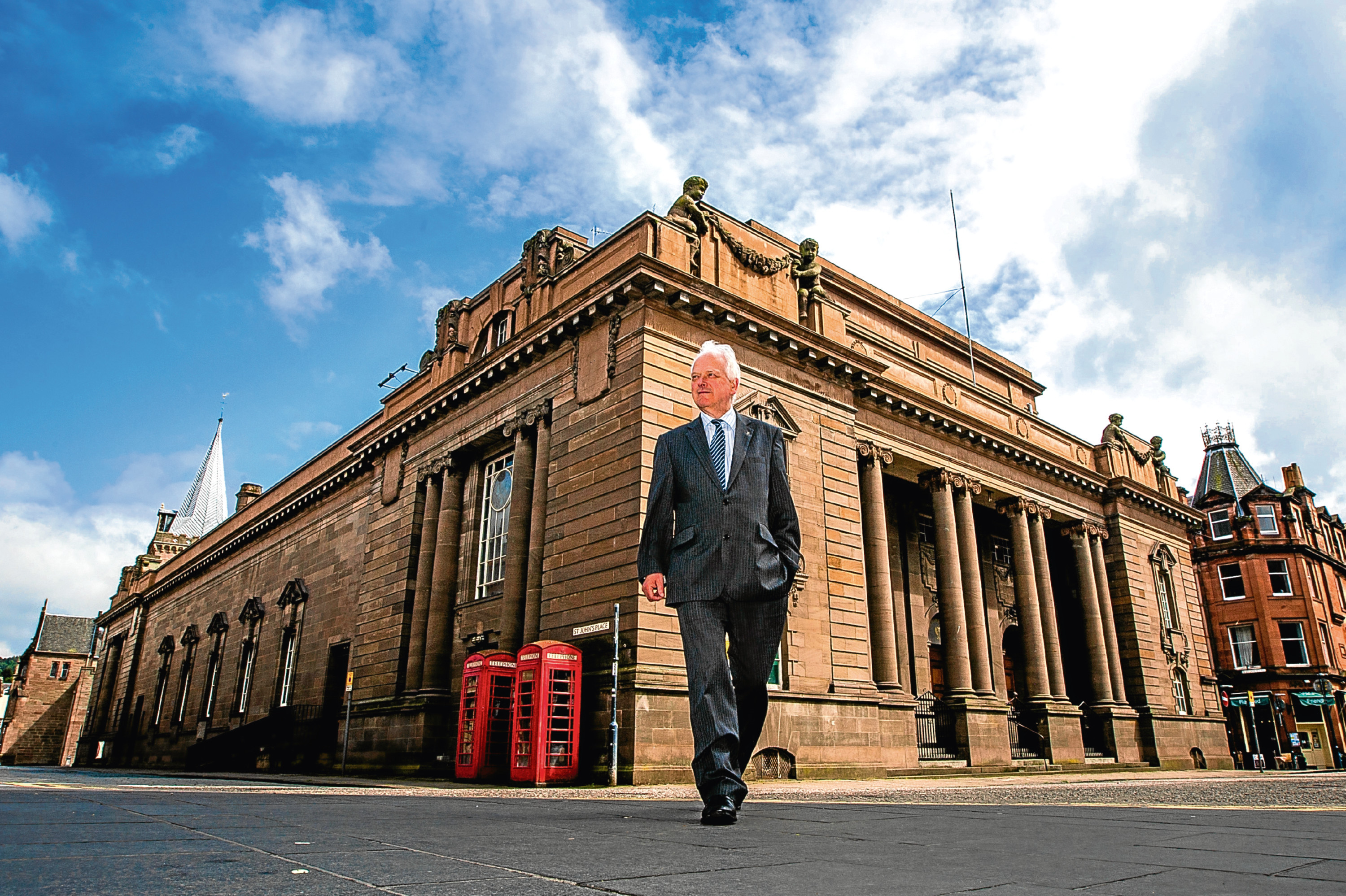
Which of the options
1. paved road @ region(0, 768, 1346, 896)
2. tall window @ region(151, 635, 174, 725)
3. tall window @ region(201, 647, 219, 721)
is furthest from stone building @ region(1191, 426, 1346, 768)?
tall window @ region(151, 635, 174, 725)

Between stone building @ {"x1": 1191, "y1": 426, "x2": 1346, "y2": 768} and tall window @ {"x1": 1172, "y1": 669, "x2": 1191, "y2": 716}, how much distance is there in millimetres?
9681

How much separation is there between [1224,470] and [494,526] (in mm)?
49791

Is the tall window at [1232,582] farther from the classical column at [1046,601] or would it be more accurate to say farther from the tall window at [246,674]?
the tall window at [246,674]

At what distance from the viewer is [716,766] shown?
4.83 m

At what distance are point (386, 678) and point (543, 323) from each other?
10.9 metres

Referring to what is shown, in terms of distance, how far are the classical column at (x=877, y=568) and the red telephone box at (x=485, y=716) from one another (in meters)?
9.17

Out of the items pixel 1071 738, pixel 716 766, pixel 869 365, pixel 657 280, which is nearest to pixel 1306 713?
pixel 1071 738

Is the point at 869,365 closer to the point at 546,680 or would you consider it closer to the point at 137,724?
the point at 546,680

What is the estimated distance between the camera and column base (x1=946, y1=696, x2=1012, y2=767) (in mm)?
22438

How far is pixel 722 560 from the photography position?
509cm

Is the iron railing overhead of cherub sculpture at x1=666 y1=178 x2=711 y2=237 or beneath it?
beneath

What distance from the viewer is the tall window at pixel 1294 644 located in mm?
44312

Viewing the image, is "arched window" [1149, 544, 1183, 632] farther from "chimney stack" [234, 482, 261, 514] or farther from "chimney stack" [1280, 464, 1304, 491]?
"chimney stack" [234, 482, 261, 514]

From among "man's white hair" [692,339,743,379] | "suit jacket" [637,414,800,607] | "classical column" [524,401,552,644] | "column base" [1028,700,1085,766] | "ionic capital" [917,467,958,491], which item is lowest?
"column base" [1028,700,1085,766]
